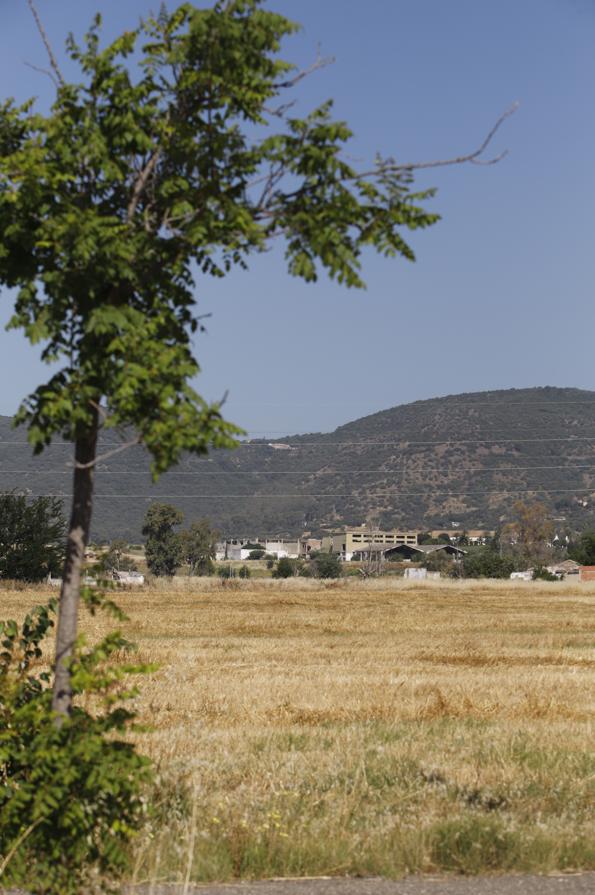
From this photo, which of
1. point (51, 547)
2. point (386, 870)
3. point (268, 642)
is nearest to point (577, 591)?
point (51, 547)

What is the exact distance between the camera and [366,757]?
1007 centimetres

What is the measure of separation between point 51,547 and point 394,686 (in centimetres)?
3667

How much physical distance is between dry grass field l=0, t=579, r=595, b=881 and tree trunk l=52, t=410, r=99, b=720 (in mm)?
1342

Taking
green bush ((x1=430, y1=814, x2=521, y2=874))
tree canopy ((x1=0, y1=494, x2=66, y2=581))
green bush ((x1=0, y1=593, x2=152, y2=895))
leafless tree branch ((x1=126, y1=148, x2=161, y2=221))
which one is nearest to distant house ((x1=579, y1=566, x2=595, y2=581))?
tree canopy ((x1=0, y1=494, x2=66, y2=581))

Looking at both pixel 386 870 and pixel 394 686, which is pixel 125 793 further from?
pixel 394 686

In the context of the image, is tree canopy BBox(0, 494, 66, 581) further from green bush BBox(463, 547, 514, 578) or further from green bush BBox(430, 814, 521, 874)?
green bush BBox(463, 547, 514, 578)

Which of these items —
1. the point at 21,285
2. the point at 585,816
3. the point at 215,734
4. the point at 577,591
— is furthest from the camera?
the point at 577,591

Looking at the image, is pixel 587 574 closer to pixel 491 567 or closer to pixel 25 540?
pixel 491 567

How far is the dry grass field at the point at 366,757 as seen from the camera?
7.20 meters

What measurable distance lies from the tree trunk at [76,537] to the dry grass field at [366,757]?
134cm

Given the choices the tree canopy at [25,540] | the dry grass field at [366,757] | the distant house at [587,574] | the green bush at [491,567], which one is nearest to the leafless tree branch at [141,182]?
the dry grass field at [366,757]

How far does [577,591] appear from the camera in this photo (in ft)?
201

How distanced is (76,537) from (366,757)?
529 centimetres

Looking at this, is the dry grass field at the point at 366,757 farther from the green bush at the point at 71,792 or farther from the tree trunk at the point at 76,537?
the tree trunk at the point at 76,537
